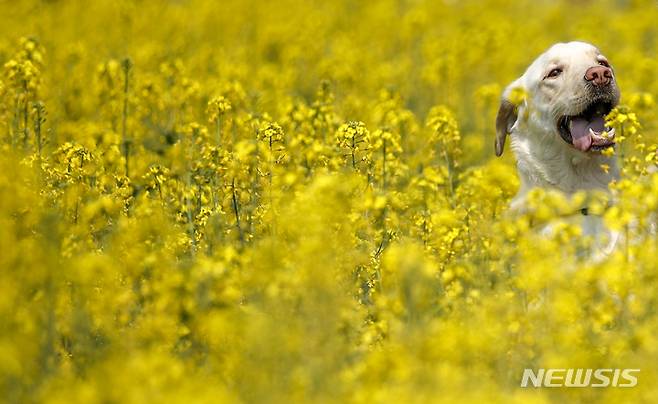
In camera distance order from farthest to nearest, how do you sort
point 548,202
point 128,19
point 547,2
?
point 547,2 → point 128,19 → point 548,202

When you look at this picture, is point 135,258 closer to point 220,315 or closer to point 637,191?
point 220,315

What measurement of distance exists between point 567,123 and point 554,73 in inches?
11.7

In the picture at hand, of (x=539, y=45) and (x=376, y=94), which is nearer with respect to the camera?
(x=376, y=94)

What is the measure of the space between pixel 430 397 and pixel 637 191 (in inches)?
59.3

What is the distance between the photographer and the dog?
6.09m

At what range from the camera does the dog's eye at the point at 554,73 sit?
248 inches

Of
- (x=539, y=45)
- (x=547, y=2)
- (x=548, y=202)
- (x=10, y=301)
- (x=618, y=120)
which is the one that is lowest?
(x=10, y=301)

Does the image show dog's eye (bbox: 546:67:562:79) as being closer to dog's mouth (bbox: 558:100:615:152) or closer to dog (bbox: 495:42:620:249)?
dog (bbox: 495:42:620:249)

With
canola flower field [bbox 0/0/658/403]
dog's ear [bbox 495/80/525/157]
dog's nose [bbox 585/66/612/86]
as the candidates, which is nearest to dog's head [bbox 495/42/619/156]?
dog's nose [bbox 585/66/612/86]

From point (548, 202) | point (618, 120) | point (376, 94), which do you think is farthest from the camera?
point (376, 94)

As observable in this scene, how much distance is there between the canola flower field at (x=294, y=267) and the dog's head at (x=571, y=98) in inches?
16.5

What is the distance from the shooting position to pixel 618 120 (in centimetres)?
505

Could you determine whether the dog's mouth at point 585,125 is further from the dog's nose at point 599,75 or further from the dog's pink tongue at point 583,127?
the dog's nose at point 599,75

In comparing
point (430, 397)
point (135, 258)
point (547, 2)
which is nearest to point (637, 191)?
point (430, 397)
